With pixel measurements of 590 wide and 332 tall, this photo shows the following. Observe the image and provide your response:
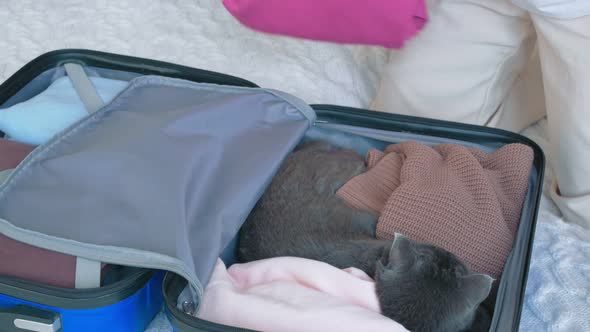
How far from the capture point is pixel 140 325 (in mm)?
884

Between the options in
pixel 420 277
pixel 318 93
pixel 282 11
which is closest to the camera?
pixel 420 277

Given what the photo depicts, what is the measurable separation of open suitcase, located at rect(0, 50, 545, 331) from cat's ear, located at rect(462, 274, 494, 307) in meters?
0.03

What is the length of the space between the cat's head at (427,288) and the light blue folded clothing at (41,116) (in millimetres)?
530

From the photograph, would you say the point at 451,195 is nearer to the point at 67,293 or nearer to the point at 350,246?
the point at 350,246

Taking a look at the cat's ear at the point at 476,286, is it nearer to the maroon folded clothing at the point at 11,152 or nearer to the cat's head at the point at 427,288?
the cat's head at the point at 427,288

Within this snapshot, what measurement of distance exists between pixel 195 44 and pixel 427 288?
917mm

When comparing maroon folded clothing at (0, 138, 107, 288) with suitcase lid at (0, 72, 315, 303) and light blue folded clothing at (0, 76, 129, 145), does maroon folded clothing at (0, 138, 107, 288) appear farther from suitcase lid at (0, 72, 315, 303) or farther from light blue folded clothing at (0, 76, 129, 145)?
light blue folded clothing at (0, 76, 129, 145)

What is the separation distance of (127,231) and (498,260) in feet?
1.55

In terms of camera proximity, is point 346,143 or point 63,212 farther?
point 346,143

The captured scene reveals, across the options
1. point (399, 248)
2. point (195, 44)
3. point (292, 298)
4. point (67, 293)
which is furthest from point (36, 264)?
point (195, 44)

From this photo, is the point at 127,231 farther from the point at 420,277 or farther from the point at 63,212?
the point at 420,277

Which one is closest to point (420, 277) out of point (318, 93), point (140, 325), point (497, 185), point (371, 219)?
point (371, 219)

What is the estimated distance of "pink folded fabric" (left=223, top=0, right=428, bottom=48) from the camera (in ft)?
3.45

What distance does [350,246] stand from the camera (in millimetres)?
883
